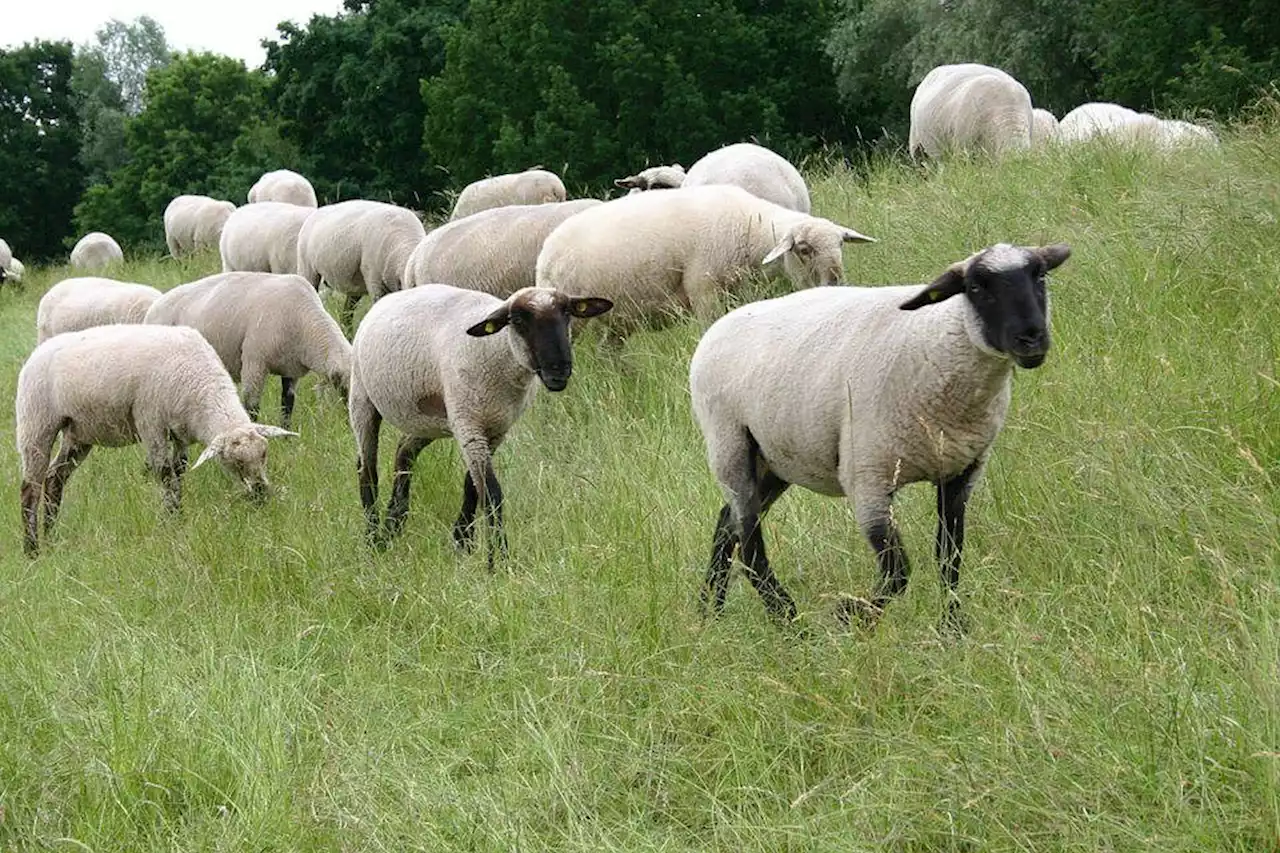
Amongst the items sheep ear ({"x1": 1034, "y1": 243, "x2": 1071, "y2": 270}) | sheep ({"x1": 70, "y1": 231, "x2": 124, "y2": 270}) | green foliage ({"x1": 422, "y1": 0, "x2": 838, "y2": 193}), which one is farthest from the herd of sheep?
sheep ({"x1": 70, "y1": 231, "x2": 124, "y2": 270})

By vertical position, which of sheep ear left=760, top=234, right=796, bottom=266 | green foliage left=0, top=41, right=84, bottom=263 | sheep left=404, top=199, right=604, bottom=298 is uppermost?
sheep ear left=760, top=234, right=796, bottom=266

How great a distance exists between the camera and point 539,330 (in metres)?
6.54

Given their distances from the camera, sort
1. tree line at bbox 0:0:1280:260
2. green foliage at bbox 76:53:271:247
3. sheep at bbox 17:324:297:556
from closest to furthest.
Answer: sheep at bbox 17:324:297:556, tree line at bbox 0:0:1280:260, green foliage at bbox 76:53:271:247

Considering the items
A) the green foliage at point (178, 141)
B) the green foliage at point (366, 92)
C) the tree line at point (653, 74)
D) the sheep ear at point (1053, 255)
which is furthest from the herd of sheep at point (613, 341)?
the green foliage at point (178, 141)

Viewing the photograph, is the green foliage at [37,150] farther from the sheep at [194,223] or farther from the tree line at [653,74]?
the sheep at [194,223]

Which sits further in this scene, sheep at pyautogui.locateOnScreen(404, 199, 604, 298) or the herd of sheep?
sheep at pyautogui.locateOnScreen(404, 199, 604, 298)

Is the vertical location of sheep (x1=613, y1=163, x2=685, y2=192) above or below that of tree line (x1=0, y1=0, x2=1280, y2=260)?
above

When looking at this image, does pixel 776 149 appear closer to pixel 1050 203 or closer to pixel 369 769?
pixel 1050 203

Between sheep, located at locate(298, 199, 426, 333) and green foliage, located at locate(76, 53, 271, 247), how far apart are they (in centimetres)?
3353

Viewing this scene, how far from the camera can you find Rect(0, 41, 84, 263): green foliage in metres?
53.6

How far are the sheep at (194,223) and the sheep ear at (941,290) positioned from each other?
2199 cm

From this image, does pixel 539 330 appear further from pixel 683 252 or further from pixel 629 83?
pixel 629 83

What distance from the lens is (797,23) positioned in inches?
1233

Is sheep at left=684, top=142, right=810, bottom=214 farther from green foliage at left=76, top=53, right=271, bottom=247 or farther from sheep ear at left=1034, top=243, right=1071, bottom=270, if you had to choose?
green foliage at left=76, top=53, right=271, bottom=247
